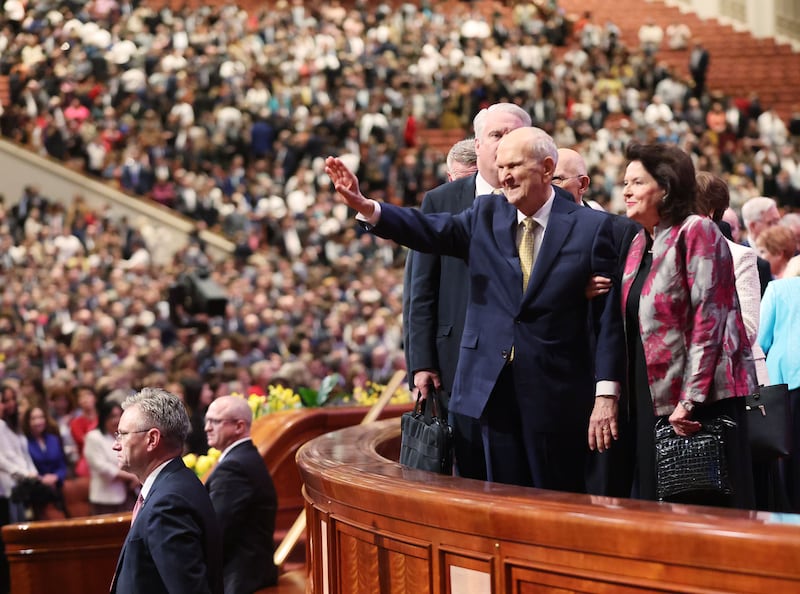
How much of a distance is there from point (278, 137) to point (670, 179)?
17.0 metres

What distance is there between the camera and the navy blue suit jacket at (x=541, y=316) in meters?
3.56

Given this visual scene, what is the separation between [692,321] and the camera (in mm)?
3412

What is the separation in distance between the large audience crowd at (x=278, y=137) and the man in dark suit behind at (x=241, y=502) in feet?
22.2

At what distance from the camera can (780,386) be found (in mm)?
3967

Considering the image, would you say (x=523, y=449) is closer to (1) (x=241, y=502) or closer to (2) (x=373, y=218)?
(2) (x=373, y=218)

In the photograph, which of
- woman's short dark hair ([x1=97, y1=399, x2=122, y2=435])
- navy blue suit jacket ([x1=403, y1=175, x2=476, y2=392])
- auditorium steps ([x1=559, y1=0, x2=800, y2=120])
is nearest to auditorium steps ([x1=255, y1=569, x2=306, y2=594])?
navy blue suit jacket ([x1=403, y1=175, x2=476, y2=392])

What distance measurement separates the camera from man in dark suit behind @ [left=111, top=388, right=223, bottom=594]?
368 centimetres

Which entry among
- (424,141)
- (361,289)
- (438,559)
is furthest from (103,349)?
(438,559)

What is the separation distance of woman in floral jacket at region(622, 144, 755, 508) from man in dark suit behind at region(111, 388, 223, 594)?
4.13ft

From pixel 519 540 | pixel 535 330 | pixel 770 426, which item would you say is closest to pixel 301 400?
pixel 770 426

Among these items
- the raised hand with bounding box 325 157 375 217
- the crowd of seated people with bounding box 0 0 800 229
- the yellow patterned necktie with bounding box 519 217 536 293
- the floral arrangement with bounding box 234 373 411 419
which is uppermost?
the crowd of seated people with bounding box 0 0 800 229

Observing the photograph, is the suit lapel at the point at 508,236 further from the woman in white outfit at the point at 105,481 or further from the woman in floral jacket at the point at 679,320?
the woman in white outfit at the point at 105,481

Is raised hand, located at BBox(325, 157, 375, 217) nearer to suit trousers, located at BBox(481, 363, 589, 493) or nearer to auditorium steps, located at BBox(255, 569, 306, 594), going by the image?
suit trousers, located at BBox(481, 363, 589, 493)

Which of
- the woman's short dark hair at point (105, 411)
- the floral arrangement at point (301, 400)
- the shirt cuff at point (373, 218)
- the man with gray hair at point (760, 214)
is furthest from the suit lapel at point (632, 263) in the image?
the woman's short dark hair at point (105, 411)
